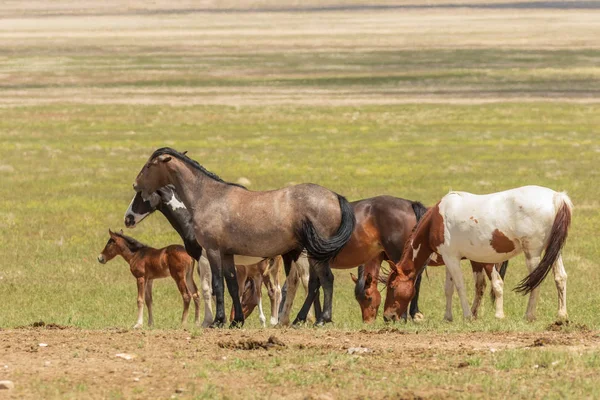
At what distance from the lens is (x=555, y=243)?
45.8 feet

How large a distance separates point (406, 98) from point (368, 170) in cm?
2876

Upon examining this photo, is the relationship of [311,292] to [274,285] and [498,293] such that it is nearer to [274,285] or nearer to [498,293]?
[274,285]

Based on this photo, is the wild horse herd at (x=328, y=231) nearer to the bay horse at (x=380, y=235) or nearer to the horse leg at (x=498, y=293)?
the horse leg at (x=498, y=293)

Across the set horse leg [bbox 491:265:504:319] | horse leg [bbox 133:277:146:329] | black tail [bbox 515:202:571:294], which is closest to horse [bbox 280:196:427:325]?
horse leg [bbox 491:265:504:319]

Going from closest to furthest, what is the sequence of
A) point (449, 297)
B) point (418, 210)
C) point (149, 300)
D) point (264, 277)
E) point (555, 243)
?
point (555, 243), point (449, 297), point (418, 210), point (264, 277), point (149, 300)

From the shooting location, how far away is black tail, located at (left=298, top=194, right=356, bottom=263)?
46.5ft

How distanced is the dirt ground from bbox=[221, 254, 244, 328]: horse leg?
3.79 feet

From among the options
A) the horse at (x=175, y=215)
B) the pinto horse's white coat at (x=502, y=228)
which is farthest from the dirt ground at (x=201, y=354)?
the horse at (x=175, y=215)

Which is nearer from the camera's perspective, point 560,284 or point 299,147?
point 560,284

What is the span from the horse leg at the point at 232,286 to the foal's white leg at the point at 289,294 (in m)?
1.01

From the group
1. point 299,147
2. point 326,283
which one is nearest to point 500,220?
point 326,283

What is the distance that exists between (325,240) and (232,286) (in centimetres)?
130

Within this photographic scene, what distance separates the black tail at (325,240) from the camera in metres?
14.2

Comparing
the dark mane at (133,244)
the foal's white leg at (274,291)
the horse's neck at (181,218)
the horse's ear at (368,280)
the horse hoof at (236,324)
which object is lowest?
the horse hoof at (236,324)
